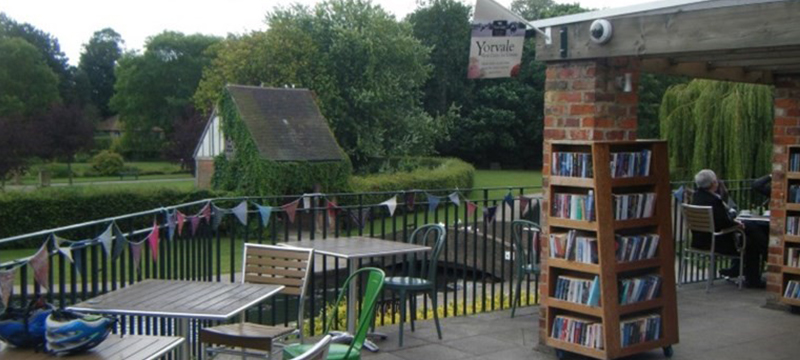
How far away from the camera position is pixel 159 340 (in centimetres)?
352

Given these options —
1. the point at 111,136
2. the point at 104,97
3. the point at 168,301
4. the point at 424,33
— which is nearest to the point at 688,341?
the point at 168,301

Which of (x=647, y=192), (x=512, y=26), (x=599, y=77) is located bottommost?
(x=647, y=192)

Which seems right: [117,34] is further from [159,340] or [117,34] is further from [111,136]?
[159,340]

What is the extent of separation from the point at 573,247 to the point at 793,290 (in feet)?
10.1

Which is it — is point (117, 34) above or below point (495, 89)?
above

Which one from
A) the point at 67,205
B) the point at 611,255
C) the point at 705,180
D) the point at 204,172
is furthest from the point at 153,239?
the point at 204,172

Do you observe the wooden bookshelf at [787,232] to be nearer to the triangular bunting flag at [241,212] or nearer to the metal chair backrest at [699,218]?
the metal chair backrest at [699,218]

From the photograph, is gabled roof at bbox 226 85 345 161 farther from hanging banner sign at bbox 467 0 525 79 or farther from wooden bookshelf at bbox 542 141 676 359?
wooden bookshelf at bbox 542 141 676 359

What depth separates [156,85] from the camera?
62438 millimetres

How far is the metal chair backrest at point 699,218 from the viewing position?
859 cm

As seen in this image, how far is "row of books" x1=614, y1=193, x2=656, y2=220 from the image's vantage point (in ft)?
18.0

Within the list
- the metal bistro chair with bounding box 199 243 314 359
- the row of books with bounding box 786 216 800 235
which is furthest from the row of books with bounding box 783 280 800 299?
the metal bistro chair with bounding box 199 243 314 359

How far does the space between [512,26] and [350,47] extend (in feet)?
92.2

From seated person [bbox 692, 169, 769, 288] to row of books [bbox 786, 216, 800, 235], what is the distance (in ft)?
4.05
